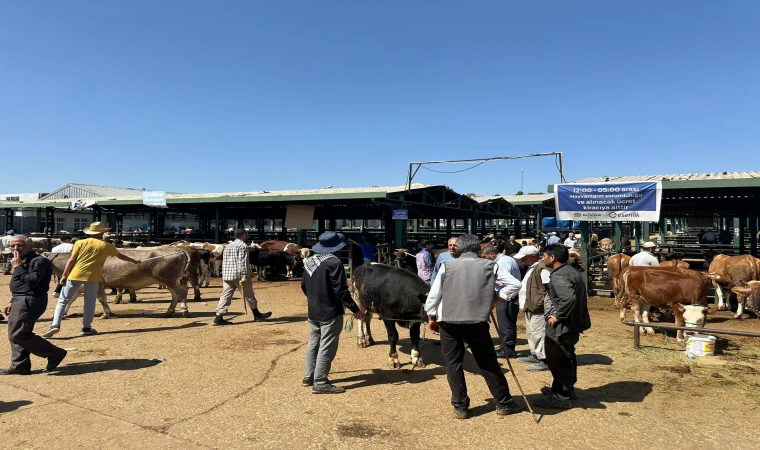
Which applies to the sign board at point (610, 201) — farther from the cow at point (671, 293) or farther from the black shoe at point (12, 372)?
the black shoe at point (12, 372)

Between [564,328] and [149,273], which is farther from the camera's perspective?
[149,273]

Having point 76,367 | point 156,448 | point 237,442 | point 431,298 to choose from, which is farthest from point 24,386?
point 431,298

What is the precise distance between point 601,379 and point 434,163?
11.8m


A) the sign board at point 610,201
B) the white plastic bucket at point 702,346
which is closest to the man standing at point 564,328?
the white plastic bucket at point 702,346

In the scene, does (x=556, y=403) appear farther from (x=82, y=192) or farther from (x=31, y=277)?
(x=82, y=192)

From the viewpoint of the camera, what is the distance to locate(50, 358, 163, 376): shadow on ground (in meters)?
5.85

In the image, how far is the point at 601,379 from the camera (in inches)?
225

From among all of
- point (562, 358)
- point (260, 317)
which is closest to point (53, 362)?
point (260, 317)

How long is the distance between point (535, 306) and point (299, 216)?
15.6 meters

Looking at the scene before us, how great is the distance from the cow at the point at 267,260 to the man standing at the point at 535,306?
12.3m

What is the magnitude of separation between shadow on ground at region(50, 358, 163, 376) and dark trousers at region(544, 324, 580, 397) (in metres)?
5.06

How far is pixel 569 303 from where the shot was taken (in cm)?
462

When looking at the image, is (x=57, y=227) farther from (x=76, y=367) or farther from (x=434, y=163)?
Result: (x=76, y=367)

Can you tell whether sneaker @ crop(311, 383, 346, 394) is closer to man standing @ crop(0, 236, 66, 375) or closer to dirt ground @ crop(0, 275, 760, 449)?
dirt ground @ crop(0, 275, 760, 449)
